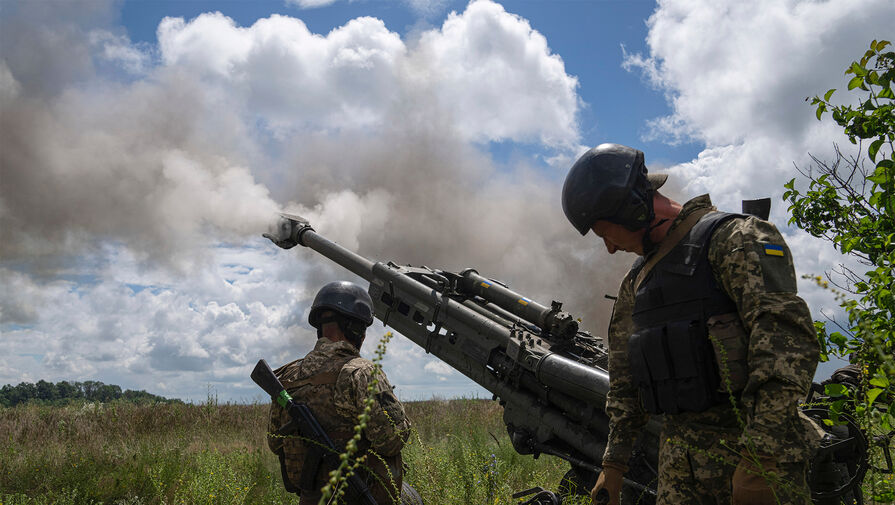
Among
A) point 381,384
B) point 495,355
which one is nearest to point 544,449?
point 495,355

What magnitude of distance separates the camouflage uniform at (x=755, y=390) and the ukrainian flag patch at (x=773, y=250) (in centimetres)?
2

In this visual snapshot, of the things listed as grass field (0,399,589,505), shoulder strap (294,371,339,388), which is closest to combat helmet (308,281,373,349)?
shoulder strap (294,371,339,388)

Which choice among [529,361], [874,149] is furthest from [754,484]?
[529,361]

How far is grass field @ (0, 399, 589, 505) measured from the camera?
500cm

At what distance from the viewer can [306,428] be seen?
368cm

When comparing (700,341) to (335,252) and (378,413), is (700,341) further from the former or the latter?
(335,252)

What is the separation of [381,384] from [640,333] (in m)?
1.81

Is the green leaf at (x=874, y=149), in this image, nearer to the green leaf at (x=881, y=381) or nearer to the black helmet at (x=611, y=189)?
the black helmet at (x=611, y=189)

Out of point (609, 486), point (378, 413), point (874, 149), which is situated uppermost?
point (874, 149)

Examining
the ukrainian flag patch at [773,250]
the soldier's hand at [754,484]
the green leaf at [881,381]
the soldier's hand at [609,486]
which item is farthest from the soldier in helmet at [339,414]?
the green leaf at [881,381]

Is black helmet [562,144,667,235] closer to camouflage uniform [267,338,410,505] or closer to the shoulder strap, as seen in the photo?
camouflage uniform [267,338,410,505]

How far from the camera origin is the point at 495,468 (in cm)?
483

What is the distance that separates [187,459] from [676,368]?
23.7ft

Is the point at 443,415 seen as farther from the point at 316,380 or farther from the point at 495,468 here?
the point at 316,380
